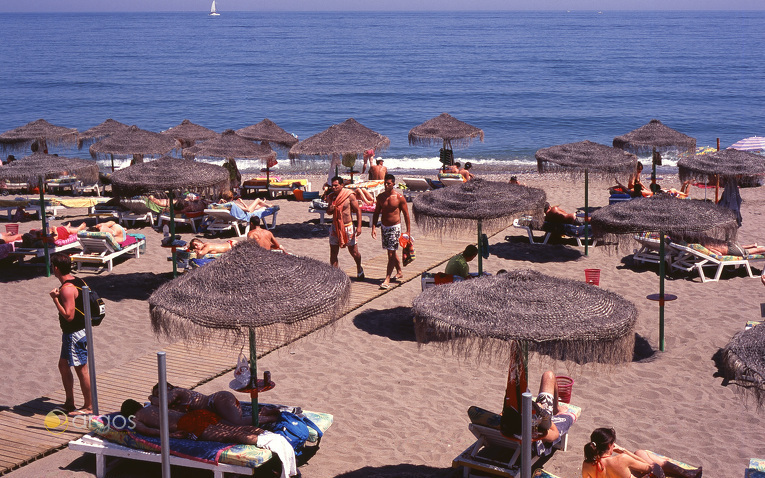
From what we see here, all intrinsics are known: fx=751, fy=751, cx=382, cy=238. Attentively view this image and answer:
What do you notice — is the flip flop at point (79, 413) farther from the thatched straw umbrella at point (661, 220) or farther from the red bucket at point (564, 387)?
the thatched straw umbrella at point (661, 220)

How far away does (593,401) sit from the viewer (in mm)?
7453

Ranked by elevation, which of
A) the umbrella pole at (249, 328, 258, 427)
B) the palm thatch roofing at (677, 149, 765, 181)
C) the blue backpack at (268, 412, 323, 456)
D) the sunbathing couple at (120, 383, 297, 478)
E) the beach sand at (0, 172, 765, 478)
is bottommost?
the beach sand at (0, 172, 765, 478)

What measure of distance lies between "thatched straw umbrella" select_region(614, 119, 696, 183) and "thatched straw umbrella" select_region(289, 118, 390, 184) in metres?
5.50

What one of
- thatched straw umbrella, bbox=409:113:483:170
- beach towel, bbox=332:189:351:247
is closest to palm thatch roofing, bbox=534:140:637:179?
beach towel, bbox=332:189:351:247

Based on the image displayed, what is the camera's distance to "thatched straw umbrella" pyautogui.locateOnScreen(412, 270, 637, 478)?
16.3 ft

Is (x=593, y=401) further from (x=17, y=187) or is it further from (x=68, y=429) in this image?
(x=17, y=187)

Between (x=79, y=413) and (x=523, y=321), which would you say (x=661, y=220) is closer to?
(x=523, y=321)

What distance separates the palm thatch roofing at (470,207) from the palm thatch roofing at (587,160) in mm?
3558

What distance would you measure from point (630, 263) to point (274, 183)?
9.66 m

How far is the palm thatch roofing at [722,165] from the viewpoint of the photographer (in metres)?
12.4

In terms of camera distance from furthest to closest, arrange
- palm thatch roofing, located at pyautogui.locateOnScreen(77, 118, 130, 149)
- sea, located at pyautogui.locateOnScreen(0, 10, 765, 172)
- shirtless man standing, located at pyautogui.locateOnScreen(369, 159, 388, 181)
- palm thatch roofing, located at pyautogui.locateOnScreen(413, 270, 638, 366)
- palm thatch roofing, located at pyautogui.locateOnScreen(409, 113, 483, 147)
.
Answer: sea, located at pyautogui.locateOnScreen(0, 10, 765, 172), palm thatch roofing, located at pyautogui.locateOnScreen(77, 118, 130, 149), palm thatch roofing, located at pyautogui.locateOnScreen(409, 113, 483, 147), shirtless man standing, located at pyautogui.locateOnScreen(369, 159, 388, 181), palm thatch roofing, located at pyautogui.locateOnScreen(413, 270, 638, 366)

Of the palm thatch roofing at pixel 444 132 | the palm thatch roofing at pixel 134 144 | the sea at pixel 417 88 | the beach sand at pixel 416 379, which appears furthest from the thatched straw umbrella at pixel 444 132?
the sea at pixel 417 88

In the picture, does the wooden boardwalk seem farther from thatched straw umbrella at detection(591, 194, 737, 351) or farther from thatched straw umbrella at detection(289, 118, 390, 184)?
thatched straw umbrella at detection(289, 118, 390, 184)

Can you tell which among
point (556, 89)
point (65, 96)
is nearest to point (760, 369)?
point (556, 89)
